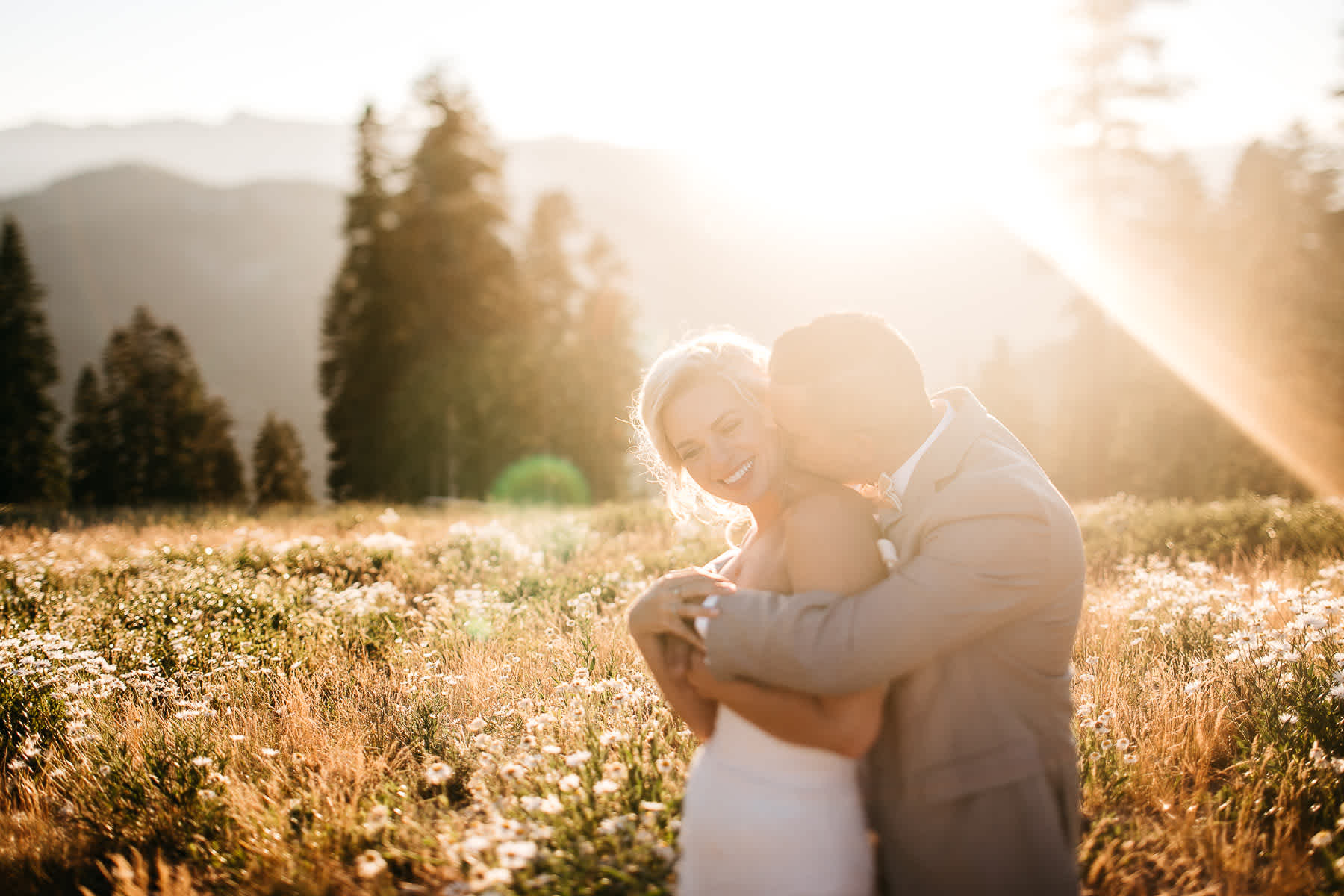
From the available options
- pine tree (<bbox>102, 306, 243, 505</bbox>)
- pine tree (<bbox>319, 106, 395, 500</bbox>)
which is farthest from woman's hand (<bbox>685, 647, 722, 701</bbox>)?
pine tree (<bbox>102, 306, 243, 505</bbox>)

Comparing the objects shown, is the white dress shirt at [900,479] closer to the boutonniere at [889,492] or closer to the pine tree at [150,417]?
the boutonniere at [889,492]

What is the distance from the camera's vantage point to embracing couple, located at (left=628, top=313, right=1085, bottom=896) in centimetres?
237

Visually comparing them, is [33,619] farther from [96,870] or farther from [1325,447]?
[1325,447]

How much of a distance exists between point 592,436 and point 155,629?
93.0 feet

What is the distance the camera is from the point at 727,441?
345 cm

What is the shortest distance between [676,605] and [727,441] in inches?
37.6

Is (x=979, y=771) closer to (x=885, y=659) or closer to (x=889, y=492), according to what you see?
(x=885, y=659)

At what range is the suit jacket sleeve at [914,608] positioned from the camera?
7.49ft

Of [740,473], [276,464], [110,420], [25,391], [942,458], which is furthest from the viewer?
[276,464]

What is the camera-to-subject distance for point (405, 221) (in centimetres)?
3077

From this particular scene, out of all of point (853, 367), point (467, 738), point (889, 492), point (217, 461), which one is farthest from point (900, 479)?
point (217, 461)

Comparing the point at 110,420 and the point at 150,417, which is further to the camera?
the point at 110,420

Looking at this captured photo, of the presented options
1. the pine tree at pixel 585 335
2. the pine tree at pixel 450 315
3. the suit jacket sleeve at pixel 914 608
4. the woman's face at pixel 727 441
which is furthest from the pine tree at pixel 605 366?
the suit jacket sleeve at pixel 914 608

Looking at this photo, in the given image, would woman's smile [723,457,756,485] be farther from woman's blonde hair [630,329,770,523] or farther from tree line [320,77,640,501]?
tree line [320,77,640,501]
